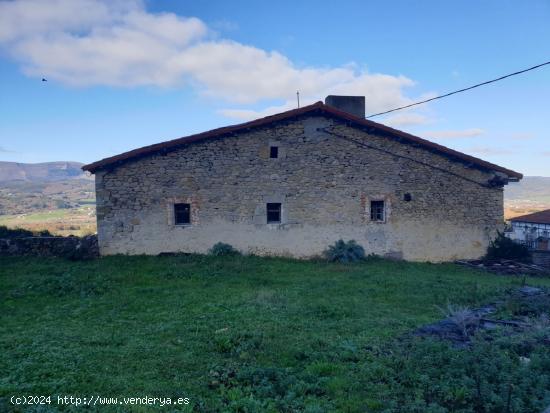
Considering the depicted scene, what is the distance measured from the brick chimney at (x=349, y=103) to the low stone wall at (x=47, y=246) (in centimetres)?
1120

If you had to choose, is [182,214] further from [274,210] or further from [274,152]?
[274,152]

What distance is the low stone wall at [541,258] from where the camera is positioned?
1532 cm

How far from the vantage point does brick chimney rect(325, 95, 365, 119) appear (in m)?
17.3

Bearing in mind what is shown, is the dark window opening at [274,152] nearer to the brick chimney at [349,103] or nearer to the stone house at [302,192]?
the stone house at [302,192]

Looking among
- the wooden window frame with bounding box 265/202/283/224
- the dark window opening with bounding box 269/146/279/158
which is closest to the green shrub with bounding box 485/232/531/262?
the wooden window frame with bounding box 265/202/283/224

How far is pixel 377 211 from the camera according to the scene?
15578 mm

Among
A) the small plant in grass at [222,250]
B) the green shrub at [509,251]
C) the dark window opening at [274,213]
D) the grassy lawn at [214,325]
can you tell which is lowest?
the grassy lawn at [214,325]

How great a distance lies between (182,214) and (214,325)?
7820mm

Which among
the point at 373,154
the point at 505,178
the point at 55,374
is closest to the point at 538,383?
the point at 55,374

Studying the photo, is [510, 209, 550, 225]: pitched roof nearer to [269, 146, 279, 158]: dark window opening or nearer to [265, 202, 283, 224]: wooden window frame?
[265, 202, 283, 224]: wooden window frame

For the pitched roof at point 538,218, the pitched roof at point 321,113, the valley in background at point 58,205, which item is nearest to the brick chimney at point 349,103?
the pitched roof at point 321,113

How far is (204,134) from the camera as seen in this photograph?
1432 centimetres

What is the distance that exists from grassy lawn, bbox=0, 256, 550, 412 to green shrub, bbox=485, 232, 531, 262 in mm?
2599

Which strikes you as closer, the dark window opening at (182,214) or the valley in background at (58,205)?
the dark window opening at (182,214)
